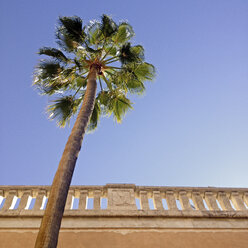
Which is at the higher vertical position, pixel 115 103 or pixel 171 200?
pixel 115 103

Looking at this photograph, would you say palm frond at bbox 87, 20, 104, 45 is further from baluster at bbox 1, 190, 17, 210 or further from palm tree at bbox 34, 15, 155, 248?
baluster at bbox 1, 190, 17, 210

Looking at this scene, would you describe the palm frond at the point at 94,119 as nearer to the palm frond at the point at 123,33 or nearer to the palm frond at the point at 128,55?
the palm frond at the point at 128,55

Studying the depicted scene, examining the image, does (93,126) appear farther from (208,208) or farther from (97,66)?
(208,208)

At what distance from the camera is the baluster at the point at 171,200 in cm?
593

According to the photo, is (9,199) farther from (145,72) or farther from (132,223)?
(145,72)

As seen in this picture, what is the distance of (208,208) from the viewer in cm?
611

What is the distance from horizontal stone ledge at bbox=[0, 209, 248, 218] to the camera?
5531 mm

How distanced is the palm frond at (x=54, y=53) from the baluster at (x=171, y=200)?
4.82 metres

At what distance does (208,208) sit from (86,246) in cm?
308

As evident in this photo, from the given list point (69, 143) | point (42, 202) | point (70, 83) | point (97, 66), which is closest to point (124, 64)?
point (97, 66)

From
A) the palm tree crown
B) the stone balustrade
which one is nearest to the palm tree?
the palm tree crown

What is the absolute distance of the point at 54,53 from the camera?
736 cm

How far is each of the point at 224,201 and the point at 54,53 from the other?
6250mm


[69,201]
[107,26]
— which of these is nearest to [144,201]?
[69,201]
